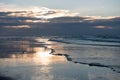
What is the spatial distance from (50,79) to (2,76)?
328 centimetres

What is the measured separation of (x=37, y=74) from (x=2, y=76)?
2.23 metres

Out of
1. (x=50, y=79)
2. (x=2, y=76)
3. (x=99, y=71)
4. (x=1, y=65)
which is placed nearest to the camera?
(x=50, y=79)

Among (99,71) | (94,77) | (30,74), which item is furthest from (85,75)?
(30,74)

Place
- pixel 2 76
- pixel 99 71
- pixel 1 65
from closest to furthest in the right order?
pixel 2 76, pixel 99 71, pixel 1 65

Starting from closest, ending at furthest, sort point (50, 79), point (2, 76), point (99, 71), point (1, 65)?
point (50, 79) < point (2, 76) < point (99, 71) < point (1, 65)

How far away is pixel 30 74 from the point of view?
1900 cm

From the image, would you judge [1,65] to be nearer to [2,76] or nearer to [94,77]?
[2,76]

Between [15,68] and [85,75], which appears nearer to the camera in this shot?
[85,75]

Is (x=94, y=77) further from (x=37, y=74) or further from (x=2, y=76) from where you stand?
(x=2, y=76)

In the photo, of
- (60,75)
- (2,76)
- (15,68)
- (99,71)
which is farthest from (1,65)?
(99,71)

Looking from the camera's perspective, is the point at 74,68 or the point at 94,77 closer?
the point at 94,77

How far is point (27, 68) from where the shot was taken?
21.4 m

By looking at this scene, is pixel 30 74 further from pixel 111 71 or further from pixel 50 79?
pixel 111 71

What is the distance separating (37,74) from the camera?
19031mm
